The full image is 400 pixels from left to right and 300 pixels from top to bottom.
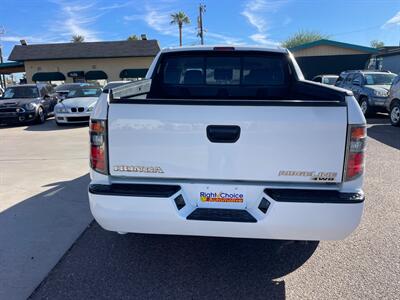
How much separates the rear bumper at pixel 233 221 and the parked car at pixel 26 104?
12.7 metres

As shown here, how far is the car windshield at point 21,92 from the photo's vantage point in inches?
594

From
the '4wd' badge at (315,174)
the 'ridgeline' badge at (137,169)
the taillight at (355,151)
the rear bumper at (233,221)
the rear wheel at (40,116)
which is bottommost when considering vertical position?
the rear wheel at (40,116)

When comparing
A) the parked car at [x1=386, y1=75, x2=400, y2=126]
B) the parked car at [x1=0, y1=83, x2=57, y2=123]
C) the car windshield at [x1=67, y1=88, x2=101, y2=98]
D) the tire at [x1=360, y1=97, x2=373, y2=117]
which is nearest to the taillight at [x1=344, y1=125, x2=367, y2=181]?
the parked car at [x1=386, y1=75, x2=400, y2=126]

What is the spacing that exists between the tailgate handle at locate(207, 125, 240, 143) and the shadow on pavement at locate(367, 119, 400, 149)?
7417mm

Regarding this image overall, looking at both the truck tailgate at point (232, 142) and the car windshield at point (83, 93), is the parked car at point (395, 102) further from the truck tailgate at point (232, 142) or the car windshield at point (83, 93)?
the car windshield at point (83, 93)

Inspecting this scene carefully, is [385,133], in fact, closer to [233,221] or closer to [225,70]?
[225,70]

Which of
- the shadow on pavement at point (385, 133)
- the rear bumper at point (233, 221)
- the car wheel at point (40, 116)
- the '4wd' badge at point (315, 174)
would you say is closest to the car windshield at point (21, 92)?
the car wheel at point (40, 116)

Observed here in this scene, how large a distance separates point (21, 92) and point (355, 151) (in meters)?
15.5

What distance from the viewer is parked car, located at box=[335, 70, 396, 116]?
13242mm

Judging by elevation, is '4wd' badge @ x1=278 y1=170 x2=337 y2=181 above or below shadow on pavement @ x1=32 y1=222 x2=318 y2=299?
above

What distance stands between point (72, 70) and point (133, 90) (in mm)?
34578

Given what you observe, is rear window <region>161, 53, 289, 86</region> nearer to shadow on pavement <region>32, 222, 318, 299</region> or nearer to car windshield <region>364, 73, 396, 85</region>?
shadow on pavement <region>32, 222, 318, 299</region>

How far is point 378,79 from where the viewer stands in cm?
1448

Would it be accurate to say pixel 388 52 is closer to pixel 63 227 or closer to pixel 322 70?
pixel 322 70
